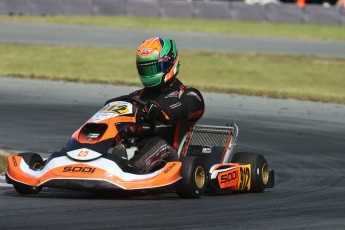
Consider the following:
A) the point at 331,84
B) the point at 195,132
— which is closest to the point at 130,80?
the point at 331,84

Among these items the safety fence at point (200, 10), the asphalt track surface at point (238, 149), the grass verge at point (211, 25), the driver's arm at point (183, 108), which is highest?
the driver's arm at point (183, 108)

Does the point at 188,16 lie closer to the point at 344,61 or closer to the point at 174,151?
the point at 344,61

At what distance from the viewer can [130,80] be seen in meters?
21.0

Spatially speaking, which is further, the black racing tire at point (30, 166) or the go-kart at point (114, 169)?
the black racing tire at point (30, 166)

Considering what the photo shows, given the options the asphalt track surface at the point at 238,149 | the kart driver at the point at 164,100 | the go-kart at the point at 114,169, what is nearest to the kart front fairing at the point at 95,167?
the go-kart at the point at 114,169

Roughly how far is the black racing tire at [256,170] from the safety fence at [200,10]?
33396mm

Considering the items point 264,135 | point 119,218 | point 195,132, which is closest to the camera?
point 119,218

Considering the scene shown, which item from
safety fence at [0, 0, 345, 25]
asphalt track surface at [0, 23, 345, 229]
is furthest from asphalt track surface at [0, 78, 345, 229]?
safety fence at [0, 0, 345, 25]

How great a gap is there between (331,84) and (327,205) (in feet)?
45.2

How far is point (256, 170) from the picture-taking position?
9383 millimetres

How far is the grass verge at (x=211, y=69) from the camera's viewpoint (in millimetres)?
20500

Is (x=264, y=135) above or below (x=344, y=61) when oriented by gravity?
above

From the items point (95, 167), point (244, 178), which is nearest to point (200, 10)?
point (244, 178)

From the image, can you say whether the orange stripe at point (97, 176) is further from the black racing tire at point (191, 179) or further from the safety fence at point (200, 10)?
the safety fence at point (200, 10)
